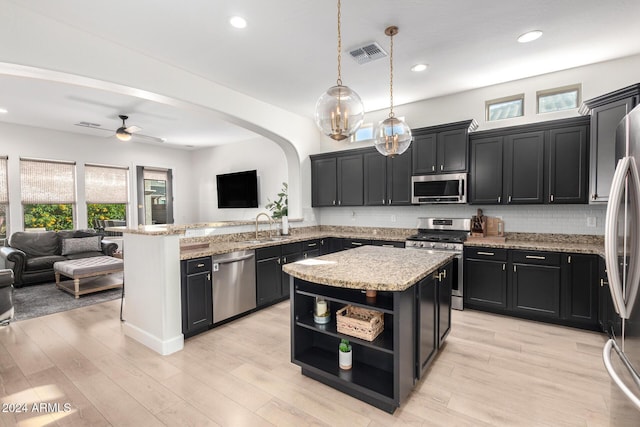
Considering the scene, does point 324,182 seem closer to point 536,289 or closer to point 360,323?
point 536,289

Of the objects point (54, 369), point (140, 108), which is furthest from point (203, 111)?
point (54, 369)

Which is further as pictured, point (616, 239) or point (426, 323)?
point (426, 323)

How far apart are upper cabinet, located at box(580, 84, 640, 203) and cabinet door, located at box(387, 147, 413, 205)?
82.2 inches

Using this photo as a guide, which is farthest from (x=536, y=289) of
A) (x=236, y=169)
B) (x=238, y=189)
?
(x=236, y=169)

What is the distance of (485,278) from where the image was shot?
381 cm

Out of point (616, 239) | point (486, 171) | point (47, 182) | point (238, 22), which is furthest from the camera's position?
point (47, 182)

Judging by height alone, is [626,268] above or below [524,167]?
below

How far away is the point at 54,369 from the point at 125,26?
3111mm

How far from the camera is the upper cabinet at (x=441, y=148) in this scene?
163 inches

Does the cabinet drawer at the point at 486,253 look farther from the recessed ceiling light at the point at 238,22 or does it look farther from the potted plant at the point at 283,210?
the recessed ceiling light at the point at 238,22

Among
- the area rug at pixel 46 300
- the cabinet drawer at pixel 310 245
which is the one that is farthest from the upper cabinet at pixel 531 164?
the area rug at pixel 46 300

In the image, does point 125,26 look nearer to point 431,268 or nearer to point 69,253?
point 431,268

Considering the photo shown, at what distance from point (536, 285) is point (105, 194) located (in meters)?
8.46

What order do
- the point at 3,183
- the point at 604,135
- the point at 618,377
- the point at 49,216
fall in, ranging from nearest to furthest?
1. the point at 618,377
2. the point at 604,135
3. the point at 3,183
4. the point at 49,216
